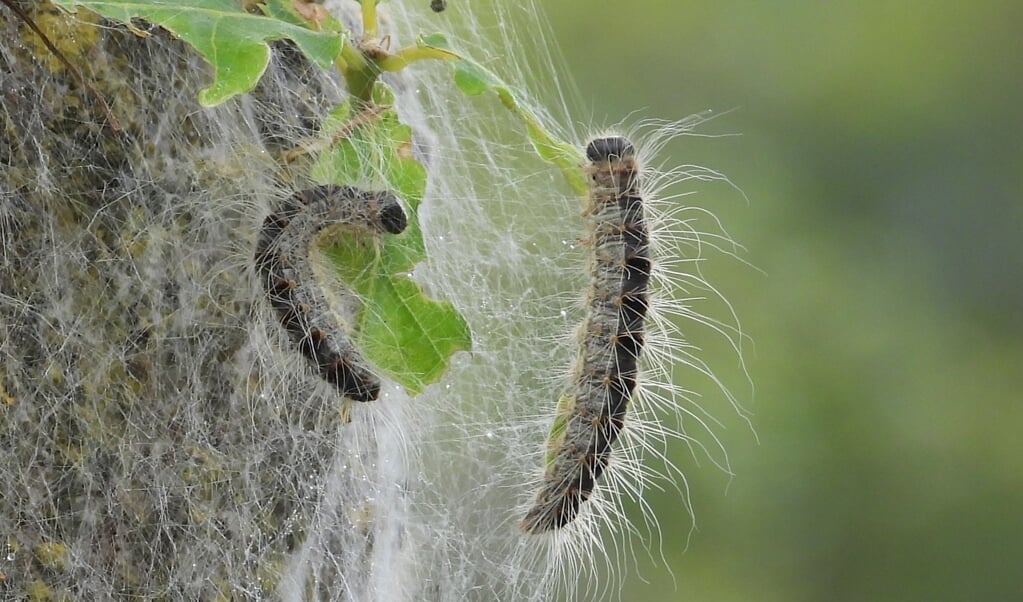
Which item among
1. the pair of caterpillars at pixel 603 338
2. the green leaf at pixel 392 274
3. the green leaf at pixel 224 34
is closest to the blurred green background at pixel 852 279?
the pair of caterpillars at pixel 603 338

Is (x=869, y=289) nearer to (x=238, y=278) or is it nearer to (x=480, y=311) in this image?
(x=480, y=311)

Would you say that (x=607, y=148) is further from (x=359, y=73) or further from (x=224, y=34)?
(x=224, y=34)

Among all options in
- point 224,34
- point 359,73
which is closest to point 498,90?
point 359,73

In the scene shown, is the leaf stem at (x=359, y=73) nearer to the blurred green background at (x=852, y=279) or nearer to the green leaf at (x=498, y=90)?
the green leaf at (x=498, y=90)

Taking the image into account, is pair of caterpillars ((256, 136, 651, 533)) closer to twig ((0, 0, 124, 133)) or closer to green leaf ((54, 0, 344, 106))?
green leaf ((54, 0, 344, 106))

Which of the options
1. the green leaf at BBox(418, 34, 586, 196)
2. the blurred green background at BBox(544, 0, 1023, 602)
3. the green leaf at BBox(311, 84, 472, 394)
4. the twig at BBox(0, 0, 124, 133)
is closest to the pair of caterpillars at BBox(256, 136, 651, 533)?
the green leaf at BBox(418, 34, 586, 196)

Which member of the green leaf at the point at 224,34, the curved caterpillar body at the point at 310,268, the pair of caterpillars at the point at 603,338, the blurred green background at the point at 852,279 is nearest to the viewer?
the green leaf at the point at 224,34
